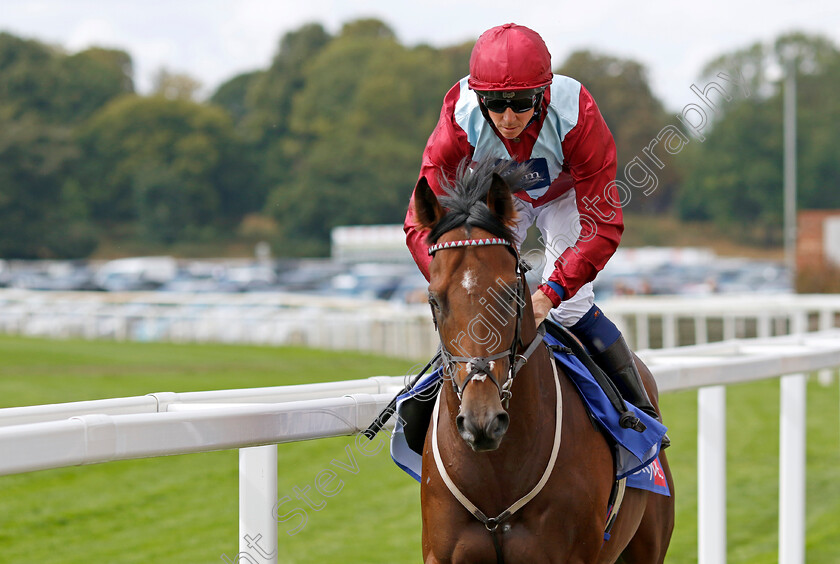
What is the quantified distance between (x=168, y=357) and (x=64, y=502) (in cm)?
1043

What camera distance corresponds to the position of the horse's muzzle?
7.22ft

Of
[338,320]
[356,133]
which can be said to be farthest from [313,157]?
[338,320]

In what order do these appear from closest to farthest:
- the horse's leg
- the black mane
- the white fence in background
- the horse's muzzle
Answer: the horse's muzzle → the black mane → the horse's leg → the white fence in background

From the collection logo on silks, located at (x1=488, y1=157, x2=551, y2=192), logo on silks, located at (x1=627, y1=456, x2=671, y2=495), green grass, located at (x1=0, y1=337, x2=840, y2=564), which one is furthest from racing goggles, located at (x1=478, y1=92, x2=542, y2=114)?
green grass, located at (x1=0, y1=337, x2=840, y2=564)

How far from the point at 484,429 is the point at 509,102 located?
94 cm

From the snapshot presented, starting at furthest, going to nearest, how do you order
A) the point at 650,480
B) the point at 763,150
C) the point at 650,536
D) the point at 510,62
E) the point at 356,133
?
1. the point at 356,133
2. the point at 763,150
3. the point at 650,536
4. the point at 650,480
5. the point at 510,62

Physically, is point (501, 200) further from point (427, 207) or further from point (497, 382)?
point (497, 382)

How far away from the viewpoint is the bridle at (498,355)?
7.47 ft

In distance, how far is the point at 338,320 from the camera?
19.4 metres

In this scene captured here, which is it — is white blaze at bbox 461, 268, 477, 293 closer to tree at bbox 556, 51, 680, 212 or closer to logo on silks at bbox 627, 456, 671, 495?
logo on silks at bbox 627, 456, 671, 495

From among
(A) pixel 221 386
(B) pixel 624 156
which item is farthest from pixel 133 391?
(B) pixel 624 156

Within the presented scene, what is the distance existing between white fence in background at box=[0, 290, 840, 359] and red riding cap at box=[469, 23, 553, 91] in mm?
9356

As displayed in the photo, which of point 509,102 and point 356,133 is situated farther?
point 356,133

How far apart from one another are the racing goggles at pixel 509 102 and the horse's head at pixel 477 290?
201mm
